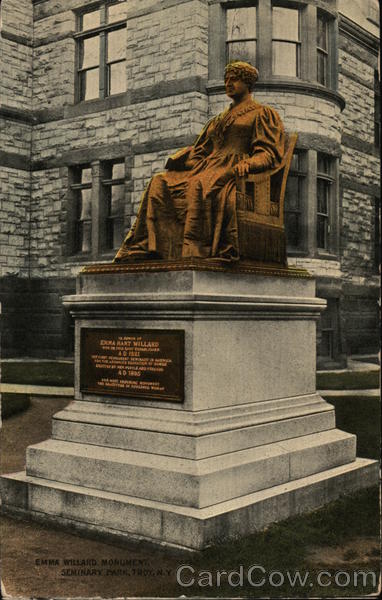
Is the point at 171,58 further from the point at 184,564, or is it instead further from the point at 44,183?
the point at 184,564

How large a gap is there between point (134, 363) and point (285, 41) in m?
11.9

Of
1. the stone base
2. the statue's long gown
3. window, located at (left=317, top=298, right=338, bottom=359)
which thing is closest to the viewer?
the stone base

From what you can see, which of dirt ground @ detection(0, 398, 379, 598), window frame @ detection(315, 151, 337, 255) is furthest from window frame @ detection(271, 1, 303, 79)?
dirt ground @ detection(0, 398, 379, 598)

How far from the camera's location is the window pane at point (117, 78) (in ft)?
58.3

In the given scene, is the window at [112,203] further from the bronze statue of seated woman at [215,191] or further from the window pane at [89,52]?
the bronze statue of seated woman at [215,191]

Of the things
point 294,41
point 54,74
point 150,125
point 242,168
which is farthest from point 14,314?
point 242,168

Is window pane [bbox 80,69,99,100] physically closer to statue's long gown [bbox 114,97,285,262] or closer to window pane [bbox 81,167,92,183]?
window pane [bbox 81,167,92,183]

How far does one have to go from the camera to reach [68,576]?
17.2ft

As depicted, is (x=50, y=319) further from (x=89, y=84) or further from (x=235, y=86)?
(x=235, y=86)

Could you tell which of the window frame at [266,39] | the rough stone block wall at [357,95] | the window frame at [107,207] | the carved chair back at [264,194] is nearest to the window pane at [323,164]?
the rough stone block wall at [357,95]

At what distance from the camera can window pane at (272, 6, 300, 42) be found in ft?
53.8

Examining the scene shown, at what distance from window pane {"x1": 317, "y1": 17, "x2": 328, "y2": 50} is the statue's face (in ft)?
34.1

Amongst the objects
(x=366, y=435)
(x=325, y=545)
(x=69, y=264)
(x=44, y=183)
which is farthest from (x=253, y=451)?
(x=44, y=183)

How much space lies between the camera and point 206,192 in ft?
22.1
